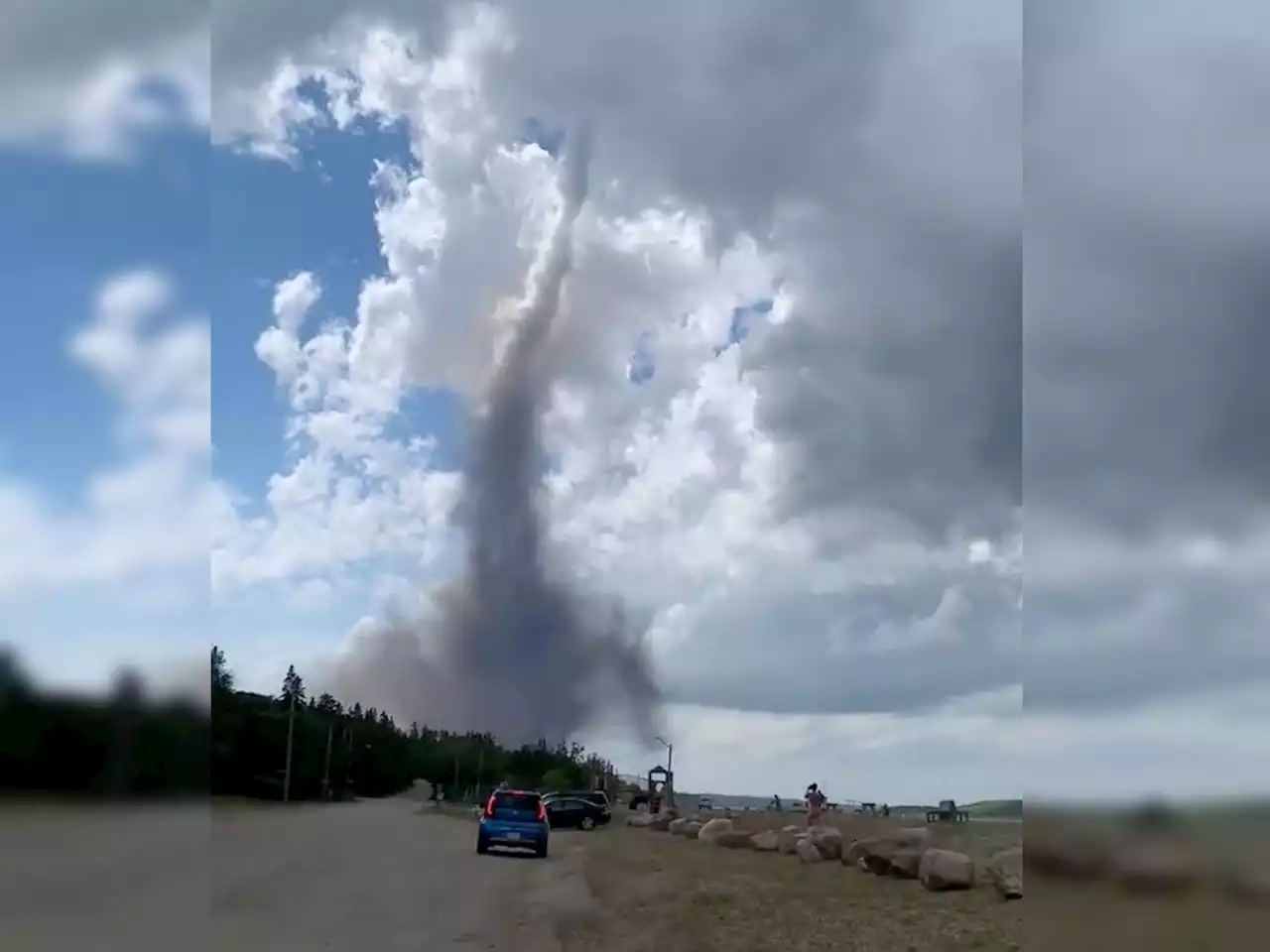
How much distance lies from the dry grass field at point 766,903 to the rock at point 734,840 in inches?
1.0

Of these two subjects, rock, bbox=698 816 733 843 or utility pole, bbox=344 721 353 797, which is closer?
rock, bbox=698 816 733 843

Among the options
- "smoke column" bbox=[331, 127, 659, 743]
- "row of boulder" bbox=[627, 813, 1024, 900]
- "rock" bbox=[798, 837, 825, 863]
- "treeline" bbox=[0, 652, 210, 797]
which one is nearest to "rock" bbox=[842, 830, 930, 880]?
"row of boulder" bbox=[627, 813, 1024, 900]

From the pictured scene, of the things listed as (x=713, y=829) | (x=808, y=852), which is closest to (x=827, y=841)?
(x=808, y=852)

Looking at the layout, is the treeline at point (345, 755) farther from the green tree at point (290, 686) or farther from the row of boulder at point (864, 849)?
the row of boulder at point (864, 849)

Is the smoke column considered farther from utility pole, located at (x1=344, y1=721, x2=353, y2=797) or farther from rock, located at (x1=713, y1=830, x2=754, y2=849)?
rock, located at (x1=713, y1=830, x2=754, y2=849)

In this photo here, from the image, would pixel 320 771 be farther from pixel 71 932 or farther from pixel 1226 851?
pixel 1226 851

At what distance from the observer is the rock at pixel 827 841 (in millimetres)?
5344

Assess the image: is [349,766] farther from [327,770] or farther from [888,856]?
[888,856]

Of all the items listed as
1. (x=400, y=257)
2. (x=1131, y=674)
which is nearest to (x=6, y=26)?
(x=400, y=257)

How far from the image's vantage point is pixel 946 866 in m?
5.20

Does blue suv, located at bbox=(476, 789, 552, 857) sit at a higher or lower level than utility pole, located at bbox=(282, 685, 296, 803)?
lower

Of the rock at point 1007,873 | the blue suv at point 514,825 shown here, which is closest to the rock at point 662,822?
the blue suv at point 514,825

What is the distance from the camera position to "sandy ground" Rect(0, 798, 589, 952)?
516 centimetres

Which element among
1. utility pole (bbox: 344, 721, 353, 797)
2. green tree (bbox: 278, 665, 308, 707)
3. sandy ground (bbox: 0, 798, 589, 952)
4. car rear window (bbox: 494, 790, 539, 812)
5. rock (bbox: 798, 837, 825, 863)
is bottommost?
sandy ground (bbox: 0, 798, 589, 952)
